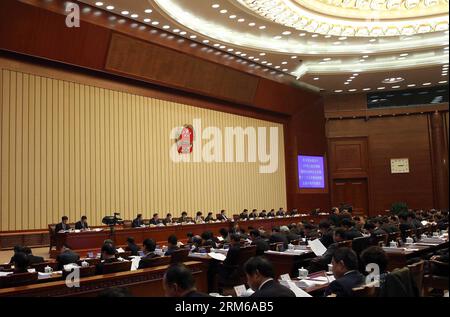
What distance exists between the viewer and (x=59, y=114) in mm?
11508

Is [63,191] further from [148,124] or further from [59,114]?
[148,124]

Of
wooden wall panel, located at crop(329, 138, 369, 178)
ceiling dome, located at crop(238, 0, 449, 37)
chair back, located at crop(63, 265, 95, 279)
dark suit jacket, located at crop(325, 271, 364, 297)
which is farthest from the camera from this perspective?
wooden wall panel, located at crop(329, 138, 369, 178)

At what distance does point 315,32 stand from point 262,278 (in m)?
11.3

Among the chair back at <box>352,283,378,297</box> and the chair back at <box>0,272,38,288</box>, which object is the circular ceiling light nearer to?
the chair back at <box>352,283,378,297</box>

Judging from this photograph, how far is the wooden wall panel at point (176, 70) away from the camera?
1154 centimetres

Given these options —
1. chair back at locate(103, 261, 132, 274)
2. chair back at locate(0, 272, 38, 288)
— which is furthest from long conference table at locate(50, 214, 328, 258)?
chair back at locate(0, 272, 38, 288)

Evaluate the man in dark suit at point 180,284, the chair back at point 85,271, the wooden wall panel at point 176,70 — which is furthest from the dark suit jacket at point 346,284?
the wooden wall panel at point 176,70

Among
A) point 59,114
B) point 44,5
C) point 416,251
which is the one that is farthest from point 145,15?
point 416,251

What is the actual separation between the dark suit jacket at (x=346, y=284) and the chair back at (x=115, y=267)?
2330mm

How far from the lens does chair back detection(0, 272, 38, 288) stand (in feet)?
13.3

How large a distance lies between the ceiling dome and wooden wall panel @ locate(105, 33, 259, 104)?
2747 millimetres

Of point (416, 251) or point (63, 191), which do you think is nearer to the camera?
point (416, 251)

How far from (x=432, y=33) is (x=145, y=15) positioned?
9088 millimetres

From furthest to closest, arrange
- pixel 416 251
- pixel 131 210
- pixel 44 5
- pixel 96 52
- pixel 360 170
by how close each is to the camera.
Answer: pixel 360 170, pixel 131 210, pixel 96 52, pixel 44 5, pixel 416 251
